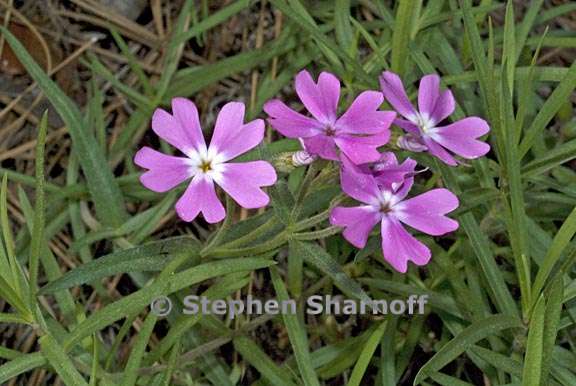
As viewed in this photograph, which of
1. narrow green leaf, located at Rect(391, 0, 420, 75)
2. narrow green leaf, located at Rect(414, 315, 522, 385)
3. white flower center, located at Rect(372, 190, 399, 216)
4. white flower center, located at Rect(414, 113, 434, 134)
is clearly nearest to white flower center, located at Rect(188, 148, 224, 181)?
white flower center, located at Rect(372, 190, 399, 216)

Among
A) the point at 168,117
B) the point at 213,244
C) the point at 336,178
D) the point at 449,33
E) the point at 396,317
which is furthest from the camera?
the point at 449,33

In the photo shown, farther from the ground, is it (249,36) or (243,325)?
(249,36)

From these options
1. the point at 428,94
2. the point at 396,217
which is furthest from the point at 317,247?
the point at 428,94

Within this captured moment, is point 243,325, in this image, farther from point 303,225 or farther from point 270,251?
point 303,225

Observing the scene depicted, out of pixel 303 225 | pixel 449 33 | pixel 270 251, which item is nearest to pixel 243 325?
pixel 270 251

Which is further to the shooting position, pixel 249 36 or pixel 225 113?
pixel 249 36

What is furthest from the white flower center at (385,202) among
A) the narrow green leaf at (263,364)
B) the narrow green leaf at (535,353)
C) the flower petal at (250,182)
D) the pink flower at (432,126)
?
the narrow green leaf at (263,364)
